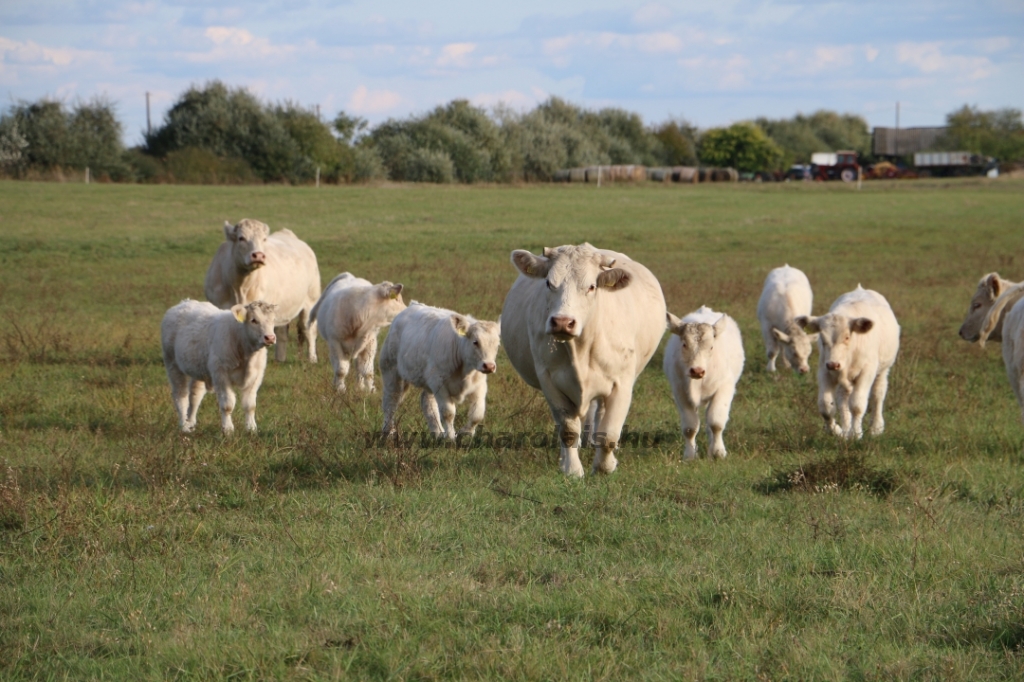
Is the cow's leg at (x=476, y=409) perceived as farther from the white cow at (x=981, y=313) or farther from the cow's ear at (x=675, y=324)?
the white cow at (x=981, y=313)

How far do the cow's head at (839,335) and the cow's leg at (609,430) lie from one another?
9.14ft

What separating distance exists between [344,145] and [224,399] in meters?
61.8

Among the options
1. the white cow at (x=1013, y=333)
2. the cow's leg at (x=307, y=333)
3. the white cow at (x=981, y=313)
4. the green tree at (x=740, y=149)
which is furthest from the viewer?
the green tree at (x=740, y=149)

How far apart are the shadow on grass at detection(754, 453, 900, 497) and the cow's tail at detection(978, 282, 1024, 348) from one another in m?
3.15

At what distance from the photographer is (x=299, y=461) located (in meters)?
8.80

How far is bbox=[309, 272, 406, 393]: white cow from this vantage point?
13.2m

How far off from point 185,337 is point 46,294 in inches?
468

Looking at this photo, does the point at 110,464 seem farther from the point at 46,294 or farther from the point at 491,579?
the point at 46,294

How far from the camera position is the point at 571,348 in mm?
8539

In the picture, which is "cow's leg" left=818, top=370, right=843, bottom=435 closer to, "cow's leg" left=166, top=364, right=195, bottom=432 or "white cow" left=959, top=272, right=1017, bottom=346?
"white cow" left=959, top=272, right=1017, bottom=346

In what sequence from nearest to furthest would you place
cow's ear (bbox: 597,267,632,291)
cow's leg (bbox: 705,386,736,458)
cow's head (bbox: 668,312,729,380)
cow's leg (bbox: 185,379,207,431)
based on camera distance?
1. cow's ear (bbox: 597,267,632,291)
2. cow's head (bbox: 668,312,729,380)
3. cow's leg (bbox: 705,386,736,458)
4. cow's leg (bbox: 185,379,207,431)

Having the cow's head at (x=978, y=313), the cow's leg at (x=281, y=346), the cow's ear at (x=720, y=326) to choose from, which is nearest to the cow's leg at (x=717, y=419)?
the cow's ear at (x=720, y=326)

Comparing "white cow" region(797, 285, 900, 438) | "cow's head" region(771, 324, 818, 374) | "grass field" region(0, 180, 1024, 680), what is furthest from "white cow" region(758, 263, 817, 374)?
"white cow" region(797, 285, 900, 438)

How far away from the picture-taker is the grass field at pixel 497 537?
5066mm
